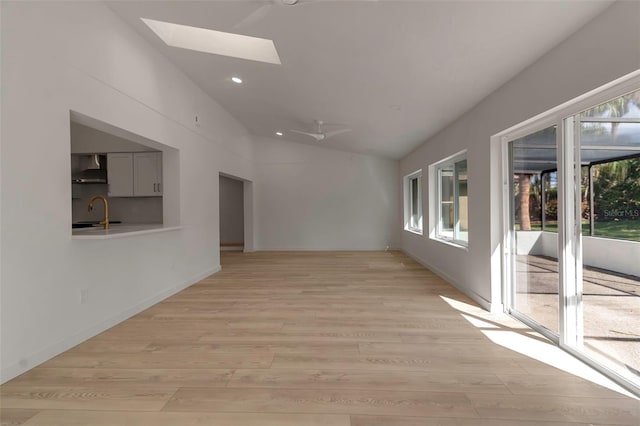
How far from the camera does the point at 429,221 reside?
6145 millimetres

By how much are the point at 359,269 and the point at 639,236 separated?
438cm

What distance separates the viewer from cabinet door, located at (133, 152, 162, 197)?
16.2 ft

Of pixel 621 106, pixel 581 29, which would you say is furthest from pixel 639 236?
pixel 581 29

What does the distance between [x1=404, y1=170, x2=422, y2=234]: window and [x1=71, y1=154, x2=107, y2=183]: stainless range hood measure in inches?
261

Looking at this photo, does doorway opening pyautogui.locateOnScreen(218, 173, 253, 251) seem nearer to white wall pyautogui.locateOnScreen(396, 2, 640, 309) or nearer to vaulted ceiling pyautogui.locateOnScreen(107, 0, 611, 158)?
vaulted ceiling pyautogui.locateOnScreen(107, 0, 611, 158)

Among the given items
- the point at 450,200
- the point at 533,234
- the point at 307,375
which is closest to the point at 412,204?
the point at 450,200

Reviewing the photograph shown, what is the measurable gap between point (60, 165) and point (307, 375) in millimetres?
2773

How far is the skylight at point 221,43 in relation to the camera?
3.73m

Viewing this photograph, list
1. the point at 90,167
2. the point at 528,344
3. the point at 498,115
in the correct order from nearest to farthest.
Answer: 1. the point at 528,344
2. the point at 498,115
3. the point at 90,167

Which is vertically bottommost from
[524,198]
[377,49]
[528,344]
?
[528,344]

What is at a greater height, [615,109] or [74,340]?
[615,109]

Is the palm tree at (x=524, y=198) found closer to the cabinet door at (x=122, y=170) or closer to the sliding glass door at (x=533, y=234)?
the sliding glass door at (x=533, y=234)

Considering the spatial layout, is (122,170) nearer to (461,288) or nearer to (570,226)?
(461,288)

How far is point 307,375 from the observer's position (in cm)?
221
